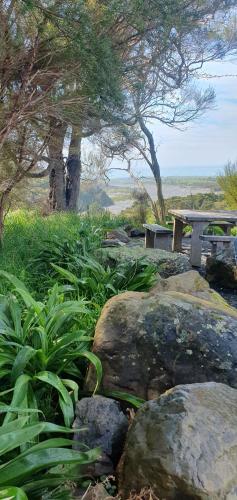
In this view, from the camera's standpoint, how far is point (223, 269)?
5.21 meters

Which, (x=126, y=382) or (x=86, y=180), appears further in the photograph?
(x=86, y=180)

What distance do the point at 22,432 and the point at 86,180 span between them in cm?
1027

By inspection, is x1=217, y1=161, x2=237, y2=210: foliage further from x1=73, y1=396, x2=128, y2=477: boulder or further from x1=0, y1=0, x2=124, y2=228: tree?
x1=73, y1=396, x2=128, y2=477: boulder

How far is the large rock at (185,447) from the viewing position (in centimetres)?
125

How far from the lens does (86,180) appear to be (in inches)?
448

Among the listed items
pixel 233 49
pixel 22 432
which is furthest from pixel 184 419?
pixel 233 49

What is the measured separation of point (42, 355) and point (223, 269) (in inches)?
140

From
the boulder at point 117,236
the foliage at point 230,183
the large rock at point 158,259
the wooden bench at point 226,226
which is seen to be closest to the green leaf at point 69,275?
the large rock at point 158,259

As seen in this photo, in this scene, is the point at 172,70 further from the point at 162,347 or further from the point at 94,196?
the point at 162,347

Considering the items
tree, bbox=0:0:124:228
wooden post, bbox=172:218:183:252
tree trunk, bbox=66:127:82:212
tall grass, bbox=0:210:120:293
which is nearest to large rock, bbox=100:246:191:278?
tall grass, bbox=0:210:120:293

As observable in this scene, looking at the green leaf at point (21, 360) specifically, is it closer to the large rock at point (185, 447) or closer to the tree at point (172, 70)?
the large rock at point (185, 447)

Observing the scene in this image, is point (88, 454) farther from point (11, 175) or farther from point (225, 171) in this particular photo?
point (225, 171)

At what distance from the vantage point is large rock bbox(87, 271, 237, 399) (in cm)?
188

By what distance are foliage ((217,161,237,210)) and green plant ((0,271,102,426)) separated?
884 cm
